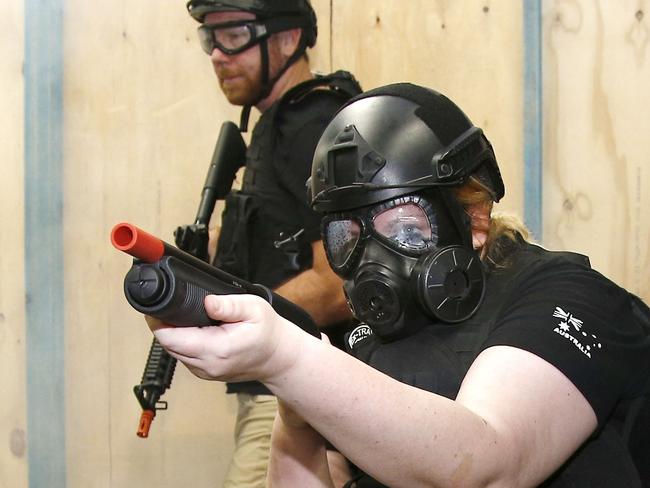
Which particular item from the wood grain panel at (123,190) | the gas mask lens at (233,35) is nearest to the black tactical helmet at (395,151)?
the gas mask lens at (233,35)

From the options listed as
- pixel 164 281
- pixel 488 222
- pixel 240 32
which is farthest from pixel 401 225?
pixel 240 32

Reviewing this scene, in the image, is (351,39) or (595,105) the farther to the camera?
(351,39)

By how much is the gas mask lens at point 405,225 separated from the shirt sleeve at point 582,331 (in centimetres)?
14

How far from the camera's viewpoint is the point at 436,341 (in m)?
1.26

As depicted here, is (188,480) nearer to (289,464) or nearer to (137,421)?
(137,421)

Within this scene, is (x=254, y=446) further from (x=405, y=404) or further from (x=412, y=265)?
(x=405, y=404)

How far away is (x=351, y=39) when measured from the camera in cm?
274

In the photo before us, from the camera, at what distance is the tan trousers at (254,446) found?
87.7 inches

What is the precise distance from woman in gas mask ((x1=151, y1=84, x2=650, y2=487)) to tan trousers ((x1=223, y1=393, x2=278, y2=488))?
2.80ft

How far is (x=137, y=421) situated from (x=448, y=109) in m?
1.77

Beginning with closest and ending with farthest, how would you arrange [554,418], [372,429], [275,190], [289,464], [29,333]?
[372,429] < [554,418] < [289,464] < [275,190] < [29,333]

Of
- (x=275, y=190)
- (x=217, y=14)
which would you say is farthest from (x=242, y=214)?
(x=217, y=14)

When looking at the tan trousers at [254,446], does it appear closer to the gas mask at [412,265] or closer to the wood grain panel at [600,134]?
the wood grain panel at [600,134]

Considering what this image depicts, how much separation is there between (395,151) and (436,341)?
259 millimetres
